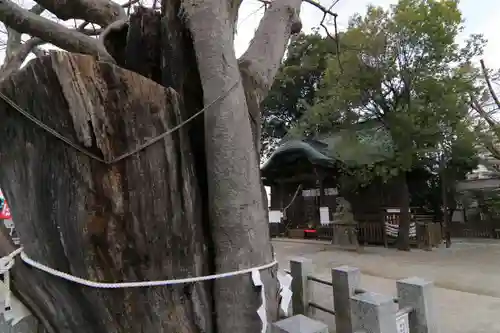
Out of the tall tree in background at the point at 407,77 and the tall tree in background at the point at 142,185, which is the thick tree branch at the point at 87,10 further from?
the tall tree in background at the point at 407,77

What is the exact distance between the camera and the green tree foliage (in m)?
14.4

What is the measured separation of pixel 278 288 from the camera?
6.04 ft

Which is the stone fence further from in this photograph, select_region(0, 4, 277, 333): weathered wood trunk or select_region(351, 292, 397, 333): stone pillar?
select_region(0, 4, 277, 333): weathered wood trunk

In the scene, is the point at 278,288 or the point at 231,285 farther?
the point at 278,288

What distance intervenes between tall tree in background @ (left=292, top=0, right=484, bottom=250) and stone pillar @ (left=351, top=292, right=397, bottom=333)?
6.80 m

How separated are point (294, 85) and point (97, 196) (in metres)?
15.4

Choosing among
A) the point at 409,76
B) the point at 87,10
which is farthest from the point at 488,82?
the point at 87,10

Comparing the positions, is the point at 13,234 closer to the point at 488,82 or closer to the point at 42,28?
the point at 42,28

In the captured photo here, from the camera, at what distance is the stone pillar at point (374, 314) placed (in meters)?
2.48

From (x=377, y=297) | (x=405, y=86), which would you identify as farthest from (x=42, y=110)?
(x=405, y=86)

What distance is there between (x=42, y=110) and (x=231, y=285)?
1.06 m

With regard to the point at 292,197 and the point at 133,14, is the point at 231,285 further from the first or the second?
the point at 292,197

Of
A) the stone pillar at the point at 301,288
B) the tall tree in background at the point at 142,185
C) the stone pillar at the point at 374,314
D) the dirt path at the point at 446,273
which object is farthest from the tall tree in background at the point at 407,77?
the tall tree in background at the point at 142,185

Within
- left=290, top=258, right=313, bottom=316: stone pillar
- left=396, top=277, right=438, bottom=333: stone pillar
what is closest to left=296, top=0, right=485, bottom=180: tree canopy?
left=290, top=258, right=313, bottom=316: stone pillar
